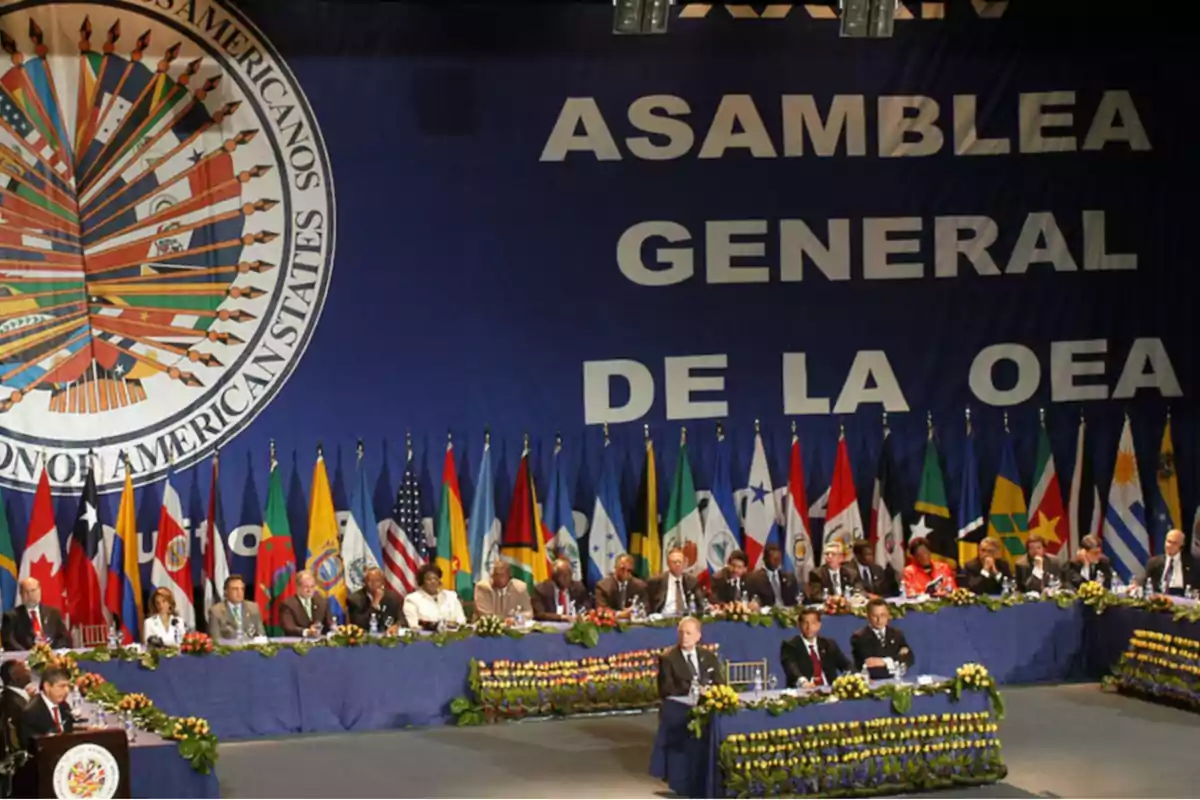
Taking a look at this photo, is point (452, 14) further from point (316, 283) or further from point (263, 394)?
point (263, 394)

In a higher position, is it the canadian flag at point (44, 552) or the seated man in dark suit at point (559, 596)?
the canadian flag at point (44, 552)

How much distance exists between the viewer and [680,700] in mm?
12234

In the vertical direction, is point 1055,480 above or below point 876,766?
above

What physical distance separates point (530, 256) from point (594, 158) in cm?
107

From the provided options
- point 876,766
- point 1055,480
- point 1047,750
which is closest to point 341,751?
point 876,766

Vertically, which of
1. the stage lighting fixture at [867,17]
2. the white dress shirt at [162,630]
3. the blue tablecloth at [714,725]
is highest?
the stage lighting fixture at [867,17]

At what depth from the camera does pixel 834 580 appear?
Answer: 650 inches

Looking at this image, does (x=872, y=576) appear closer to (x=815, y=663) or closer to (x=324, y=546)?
(x=815, y=663)

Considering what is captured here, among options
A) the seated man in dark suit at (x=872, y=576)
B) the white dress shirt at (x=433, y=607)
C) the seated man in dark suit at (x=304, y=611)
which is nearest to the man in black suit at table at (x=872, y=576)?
the seated man in dark suit at (x=872, y=576)

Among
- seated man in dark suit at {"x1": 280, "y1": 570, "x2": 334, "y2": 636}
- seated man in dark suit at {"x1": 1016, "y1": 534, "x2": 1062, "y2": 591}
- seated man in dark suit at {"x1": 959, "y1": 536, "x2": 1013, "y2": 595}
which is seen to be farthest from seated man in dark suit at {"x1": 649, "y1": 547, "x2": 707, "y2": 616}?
seated man in dark suit at {"x1": 1016, "y1": 534, "x2": 1062, "y2": 591}

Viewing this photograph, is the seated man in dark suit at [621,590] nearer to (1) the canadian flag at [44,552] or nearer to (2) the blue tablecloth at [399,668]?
(2) the blue tablecloth at [399,668]

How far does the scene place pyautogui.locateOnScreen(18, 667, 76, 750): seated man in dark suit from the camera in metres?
10.7

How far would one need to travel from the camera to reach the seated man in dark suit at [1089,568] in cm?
1655

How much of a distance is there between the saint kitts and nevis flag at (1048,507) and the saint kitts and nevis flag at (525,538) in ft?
15.4
